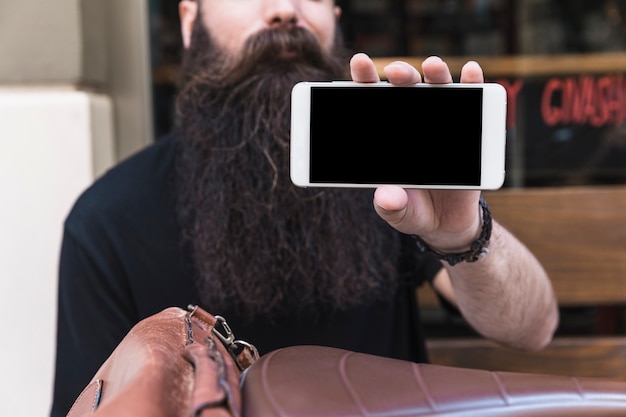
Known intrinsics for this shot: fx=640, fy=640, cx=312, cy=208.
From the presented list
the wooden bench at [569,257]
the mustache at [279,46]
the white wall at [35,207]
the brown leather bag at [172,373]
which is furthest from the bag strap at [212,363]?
the wooden bench at [569,257]

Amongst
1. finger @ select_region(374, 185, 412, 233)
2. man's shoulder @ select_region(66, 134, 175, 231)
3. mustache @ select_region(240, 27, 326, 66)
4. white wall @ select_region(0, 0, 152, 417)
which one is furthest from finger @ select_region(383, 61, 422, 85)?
white wall @ select_region(0, 0, 152, 417)

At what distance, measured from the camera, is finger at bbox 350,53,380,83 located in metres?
0.69

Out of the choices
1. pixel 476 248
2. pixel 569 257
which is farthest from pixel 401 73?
pixel 569 257

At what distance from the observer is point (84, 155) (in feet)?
4.38

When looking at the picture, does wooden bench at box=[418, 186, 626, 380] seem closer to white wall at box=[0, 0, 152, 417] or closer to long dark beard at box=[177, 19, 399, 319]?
long dark beard at box=[177, 19, 399, 319]

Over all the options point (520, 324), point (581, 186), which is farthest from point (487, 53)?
point (520, 324)

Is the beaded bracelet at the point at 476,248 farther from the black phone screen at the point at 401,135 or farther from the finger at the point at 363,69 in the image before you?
the finger at the point at 363,69

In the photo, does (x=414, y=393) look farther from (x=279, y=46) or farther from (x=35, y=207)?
(x=35, y=207)

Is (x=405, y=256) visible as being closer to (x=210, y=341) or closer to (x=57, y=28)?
(x=210, y=341)

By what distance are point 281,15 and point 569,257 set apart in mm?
913

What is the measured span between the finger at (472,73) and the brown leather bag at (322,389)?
0.33 meters

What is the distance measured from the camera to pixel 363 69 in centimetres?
70

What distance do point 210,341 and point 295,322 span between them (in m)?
0.47

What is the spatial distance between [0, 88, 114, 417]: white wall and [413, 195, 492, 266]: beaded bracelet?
795 millimetres
